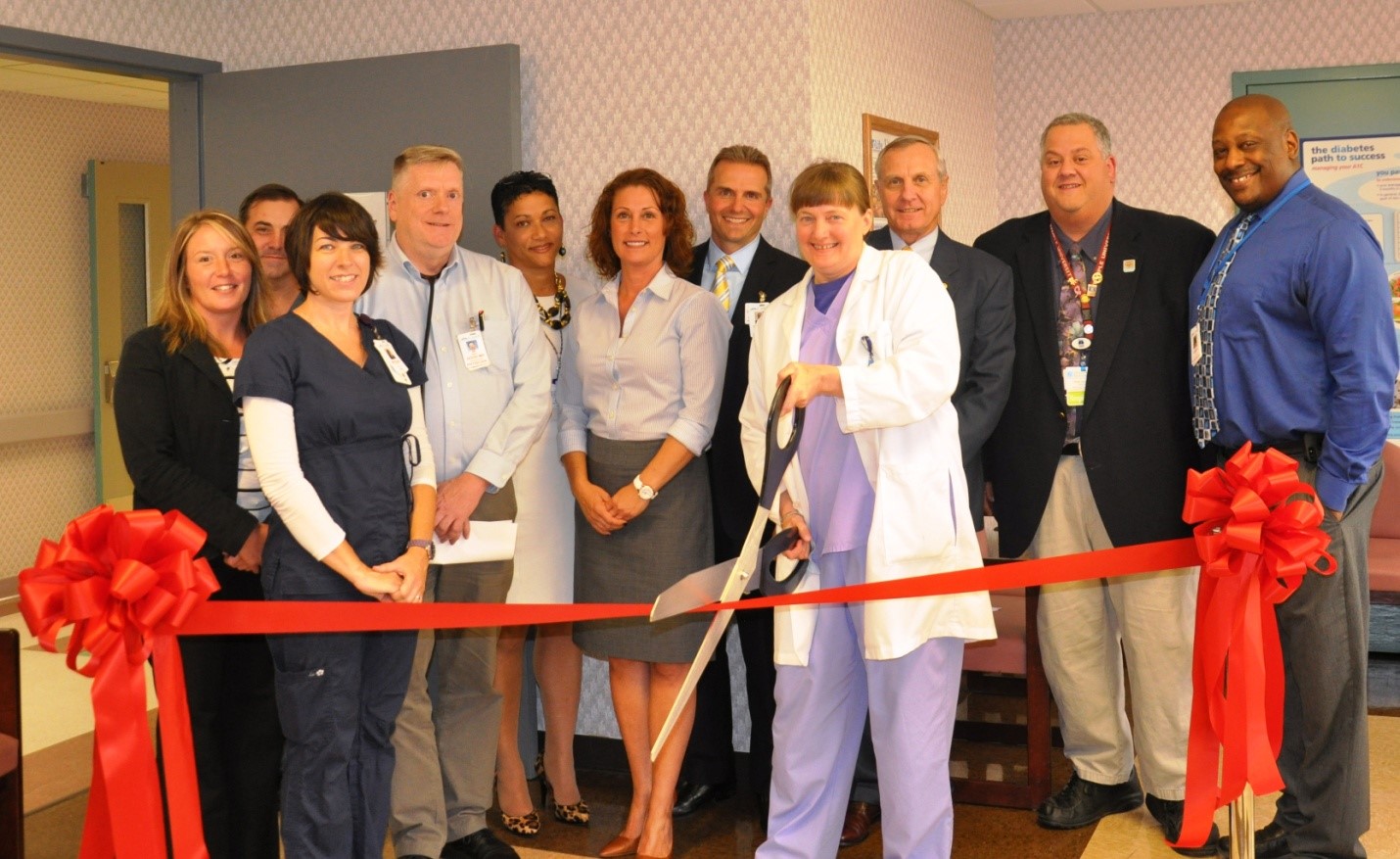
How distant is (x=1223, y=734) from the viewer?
8.58 ft

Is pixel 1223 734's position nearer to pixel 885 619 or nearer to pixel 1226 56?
pixel 885 619

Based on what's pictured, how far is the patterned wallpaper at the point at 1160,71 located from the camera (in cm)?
600

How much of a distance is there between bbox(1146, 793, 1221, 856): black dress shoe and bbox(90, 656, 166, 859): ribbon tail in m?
2.54

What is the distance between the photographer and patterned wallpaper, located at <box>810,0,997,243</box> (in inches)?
167

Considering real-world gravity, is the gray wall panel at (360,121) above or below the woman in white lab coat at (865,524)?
above

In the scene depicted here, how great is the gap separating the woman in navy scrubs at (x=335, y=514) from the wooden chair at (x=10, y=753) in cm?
61

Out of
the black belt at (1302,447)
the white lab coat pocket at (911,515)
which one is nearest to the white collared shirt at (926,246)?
the white lab coat pocket at (911,515)

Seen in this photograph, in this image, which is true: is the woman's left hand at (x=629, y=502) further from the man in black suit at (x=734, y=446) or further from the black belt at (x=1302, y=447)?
the black belt at (x=1302, y=447)

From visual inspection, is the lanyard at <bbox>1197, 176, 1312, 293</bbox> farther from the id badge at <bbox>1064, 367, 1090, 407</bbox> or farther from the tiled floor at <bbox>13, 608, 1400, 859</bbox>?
the tiled floor at <bbox>13, 608, 1400, 859</bbox>

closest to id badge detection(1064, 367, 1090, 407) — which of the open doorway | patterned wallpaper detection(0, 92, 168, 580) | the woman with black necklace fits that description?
the woman with black necklace

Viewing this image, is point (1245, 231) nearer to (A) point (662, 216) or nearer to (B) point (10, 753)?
(A) point (662, 216)

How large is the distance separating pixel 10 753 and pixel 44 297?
5.89 meters

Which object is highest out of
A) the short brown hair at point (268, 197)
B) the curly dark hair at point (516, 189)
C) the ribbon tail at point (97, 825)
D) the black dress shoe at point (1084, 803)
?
the curly dark hair at point (516, 189)

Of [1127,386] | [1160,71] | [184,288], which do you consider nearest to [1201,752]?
[1127,386]
